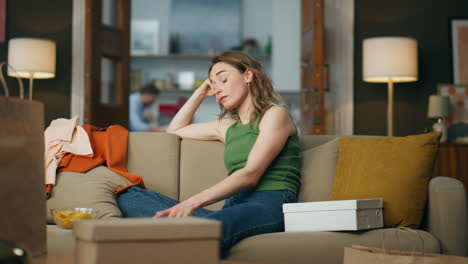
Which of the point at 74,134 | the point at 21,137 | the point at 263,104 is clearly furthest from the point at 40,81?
the point at 21,137

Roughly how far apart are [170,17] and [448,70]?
4.03m

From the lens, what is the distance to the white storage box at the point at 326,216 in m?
2.21

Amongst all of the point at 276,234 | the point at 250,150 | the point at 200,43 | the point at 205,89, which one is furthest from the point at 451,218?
the point at 200,43

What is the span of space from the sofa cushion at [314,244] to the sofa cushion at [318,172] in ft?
1.30

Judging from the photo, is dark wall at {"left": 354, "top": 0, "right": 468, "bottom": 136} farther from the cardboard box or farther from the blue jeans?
the cardboard box

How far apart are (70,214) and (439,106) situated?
11.1ft

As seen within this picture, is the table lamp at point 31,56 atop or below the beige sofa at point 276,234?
atop

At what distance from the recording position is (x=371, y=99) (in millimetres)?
5031

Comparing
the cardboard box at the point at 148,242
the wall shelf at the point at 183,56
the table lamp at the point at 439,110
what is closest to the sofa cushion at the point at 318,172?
the cardboard box at the point at 148,242

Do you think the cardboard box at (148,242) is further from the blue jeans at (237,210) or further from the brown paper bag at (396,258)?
the blue jeans at (237,210)

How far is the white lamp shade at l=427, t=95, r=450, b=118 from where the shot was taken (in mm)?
4535

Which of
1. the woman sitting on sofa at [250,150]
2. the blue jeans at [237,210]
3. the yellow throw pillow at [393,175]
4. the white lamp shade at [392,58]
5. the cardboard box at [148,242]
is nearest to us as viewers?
the cardboard box at [148,242]

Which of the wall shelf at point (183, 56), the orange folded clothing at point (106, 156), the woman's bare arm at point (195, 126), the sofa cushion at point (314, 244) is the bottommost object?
the sofa cushion at point (314, 244)

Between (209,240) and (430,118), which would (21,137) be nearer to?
(209,240)
